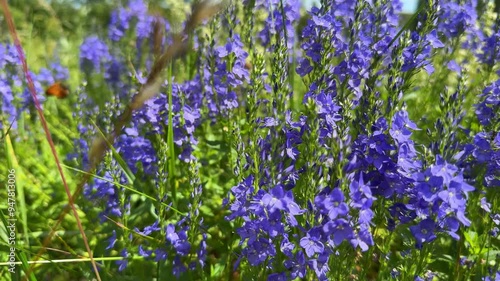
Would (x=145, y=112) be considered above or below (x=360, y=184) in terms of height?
above

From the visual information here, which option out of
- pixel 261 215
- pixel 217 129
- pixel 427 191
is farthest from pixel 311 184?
pixel 217 129

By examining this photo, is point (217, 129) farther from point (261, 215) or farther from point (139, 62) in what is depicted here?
point (261, 215)

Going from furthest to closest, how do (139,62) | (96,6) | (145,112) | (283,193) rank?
1. (96,6)
2. (139,62)
3. (145,112)
4. (283,193)

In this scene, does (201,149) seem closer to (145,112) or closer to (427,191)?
(145,112)

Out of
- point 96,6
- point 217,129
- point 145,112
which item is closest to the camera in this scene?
point 145,112

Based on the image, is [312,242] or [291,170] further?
[291,170]

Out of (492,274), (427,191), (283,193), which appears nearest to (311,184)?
(283,193)

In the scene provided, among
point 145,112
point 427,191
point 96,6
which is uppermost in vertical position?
point 96,6

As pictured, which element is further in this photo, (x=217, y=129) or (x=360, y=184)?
(x=217, y=129)

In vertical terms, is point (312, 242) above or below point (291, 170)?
below
